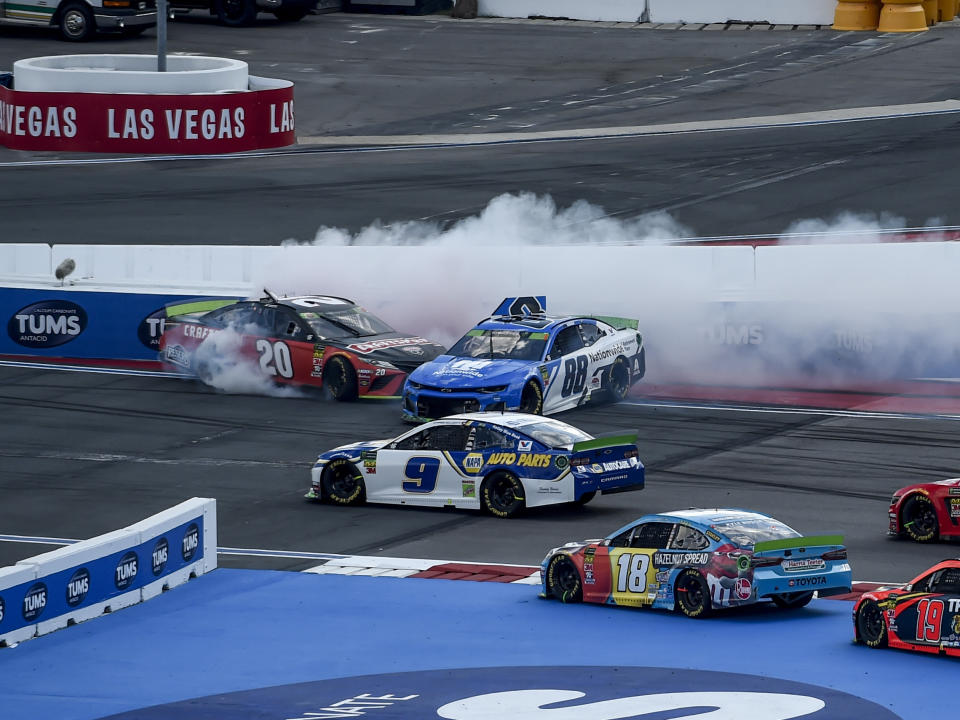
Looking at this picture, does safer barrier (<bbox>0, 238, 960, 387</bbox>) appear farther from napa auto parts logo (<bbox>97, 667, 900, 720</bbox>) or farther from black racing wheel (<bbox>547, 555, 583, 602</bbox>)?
napa auto parts logo (<bbox>97, 667, 900, 720</bbox>)

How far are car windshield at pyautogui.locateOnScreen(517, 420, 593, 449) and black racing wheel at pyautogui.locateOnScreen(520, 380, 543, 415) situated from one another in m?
3.43

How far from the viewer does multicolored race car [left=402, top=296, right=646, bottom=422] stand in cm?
2169

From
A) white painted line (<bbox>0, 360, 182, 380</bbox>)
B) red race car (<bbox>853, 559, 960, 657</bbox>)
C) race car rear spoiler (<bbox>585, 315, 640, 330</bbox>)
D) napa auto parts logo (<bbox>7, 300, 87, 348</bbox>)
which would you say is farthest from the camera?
napa auto parts logo (<bbox>7, 300, 87, 348</bbox>)

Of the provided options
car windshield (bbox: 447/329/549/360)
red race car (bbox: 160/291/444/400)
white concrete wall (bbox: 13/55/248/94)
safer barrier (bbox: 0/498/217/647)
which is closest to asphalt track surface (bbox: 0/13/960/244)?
white concrete wall (bbox: 13/55/248/94)

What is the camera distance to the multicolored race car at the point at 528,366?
2169 centimetres

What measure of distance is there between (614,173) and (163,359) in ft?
38.2

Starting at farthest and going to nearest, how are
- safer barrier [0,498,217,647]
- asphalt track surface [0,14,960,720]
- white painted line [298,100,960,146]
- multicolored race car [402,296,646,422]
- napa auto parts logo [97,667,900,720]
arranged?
white painted line [298,100,960,146], multicolored race car [402,296,646,422], safer barrier [0,498,217,647], asphalt track surface [0,14,960,720], napa auto parts logo [97,667,900,720]

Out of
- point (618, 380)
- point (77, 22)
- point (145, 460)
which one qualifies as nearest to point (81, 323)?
point (145, 460)

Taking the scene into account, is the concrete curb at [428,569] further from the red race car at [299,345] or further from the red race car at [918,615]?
the red race car at [299,345]

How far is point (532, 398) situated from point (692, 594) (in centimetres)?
805

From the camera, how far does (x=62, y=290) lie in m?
26.3

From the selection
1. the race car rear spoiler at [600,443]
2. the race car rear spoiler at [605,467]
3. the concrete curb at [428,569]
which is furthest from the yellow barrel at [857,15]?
the concrete curb at [428,569]

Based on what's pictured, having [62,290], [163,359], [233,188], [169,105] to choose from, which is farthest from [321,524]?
[169,105]

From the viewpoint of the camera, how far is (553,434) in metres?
18.1
